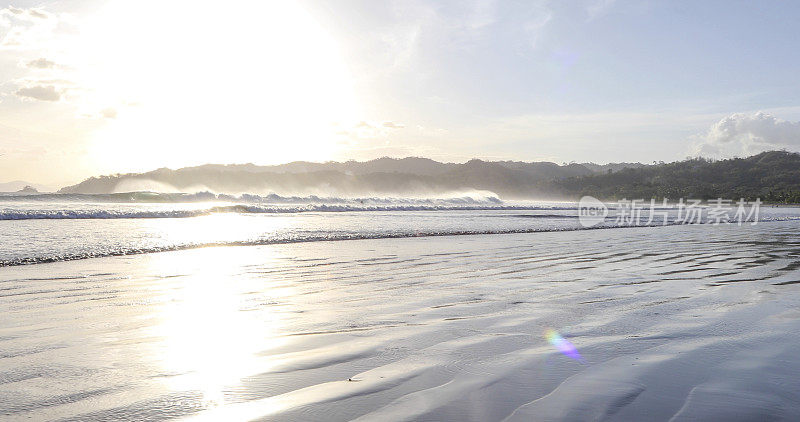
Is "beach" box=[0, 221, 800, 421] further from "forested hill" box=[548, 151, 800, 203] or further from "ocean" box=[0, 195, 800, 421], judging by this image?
"forested hill" box=[548, 151, 800, 203]

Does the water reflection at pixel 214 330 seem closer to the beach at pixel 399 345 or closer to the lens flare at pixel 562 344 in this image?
the beach at pixel 399 345

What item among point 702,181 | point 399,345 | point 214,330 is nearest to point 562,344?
point 399,345

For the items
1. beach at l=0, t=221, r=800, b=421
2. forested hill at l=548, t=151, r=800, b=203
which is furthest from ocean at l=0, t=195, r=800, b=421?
forested hill at l=548, t=151, r=800, b=203

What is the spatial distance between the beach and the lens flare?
3 centimetres

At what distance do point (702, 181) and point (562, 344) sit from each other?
437ft

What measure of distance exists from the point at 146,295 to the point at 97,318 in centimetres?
132

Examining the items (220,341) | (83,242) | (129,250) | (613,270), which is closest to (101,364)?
(220,341)

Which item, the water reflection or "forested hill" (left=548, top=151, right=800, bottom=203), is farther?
"forested hill" (left=548, top=151, right=800, bottom=203)

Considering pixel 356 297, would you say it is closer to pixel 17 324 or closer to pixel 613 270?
pixel 17 324

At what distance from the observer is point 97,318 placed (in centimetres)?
481

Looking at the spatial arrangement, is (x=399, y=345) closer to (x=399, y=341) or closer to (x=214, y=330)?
(x=399, y=341)

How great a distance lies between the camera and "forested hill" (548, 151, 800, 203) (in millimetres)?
96562

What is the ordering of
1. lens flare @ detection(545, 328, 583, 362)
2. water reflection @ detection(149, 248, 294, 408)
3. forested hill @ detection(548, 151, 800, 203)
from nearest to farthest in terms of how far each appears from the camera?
water reflection @ detection(149, 248, 294, 408) < lens flare @ detection(545, 328, 583, 362) < forested hill @ detection(548, 151, 800, 203)

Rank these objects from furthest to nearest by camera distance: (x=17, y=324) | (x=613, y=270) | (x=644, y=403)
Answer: (x=613, y=270)
(x=17, y=324)
(x=644, y=403)
